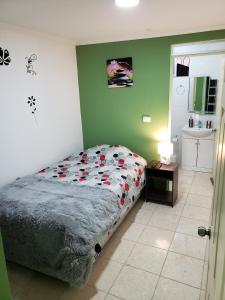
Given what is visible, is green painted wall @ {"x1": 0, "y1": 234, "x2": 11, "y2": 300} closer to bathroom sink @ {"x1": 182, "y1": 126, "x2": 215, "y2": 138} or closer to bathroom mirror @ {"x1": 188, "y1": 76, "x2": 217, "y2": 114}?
bathroom sink @ {"x1": 182, "y1": 126, "x2": 215, "y2": 138}

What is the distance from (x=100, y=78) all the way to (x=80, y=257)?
280cm

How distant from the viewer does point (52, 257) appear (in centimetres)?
198

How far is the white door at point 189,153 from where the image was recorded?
4.42 meters

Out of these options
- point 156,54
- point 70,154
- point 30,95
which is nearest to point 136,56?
point 156,54

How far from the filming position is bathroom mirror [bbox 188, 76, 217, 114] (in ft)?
14.1

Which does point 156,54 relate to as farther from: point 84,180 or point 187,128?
point 84,180

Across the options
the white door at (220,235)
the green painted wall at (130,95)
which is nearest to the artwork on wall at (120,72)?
the green painted wall at (130,95)

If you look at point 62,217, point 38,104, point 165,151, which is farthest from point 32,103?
point 165,151

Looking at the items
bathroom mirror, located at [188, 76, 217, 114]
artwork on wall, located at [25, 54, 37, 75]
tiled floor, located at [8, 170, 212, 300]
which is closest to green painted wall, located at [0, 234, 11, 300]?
tiled floor, located at [8, 170, 212, 300]

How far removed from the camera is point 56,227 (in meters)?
1.97

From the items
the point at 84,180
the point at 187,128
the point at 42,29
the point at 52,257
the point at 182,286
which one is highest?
the point at 42,29

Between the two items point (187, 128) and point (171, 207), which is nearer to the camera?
point (171, 207)

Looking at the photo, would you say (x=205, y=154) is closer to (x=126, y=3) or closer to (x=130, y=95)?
(x=130, y=95)

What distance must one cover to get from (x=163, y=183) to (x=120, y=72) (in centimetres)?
187
